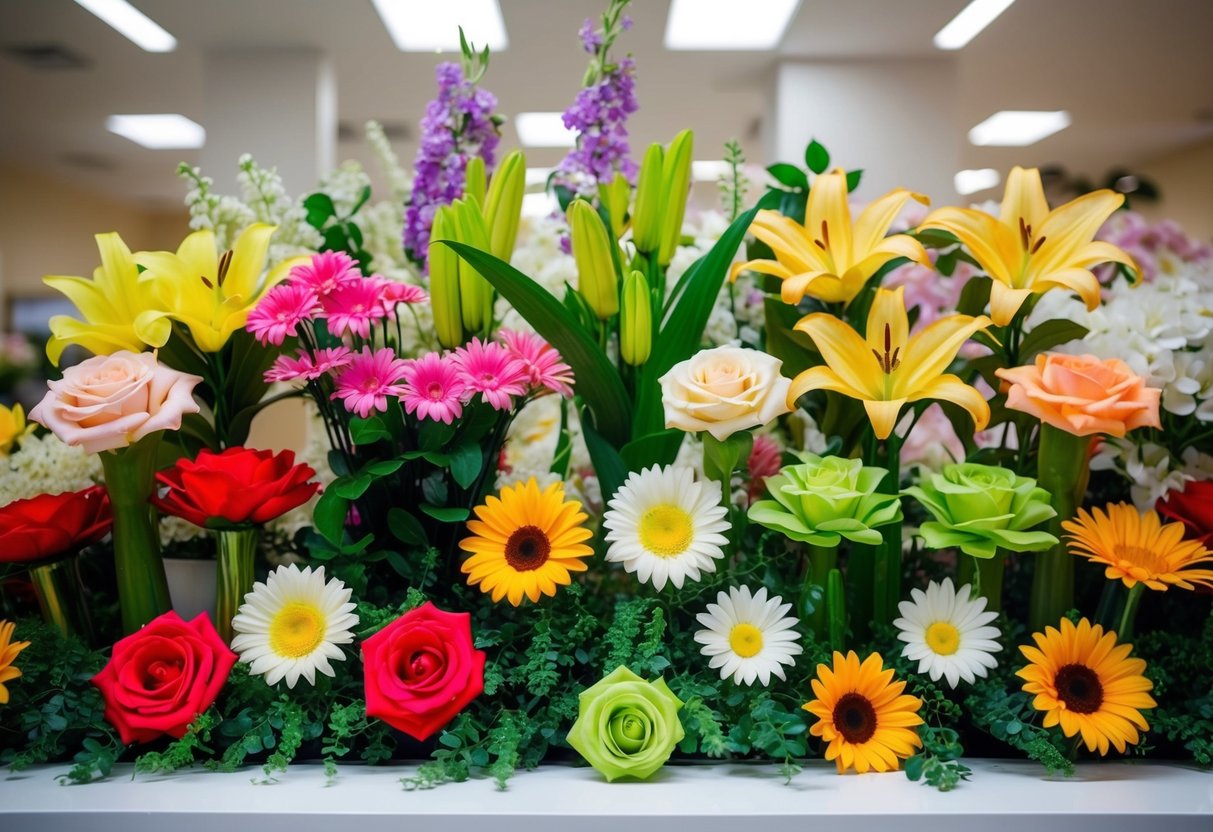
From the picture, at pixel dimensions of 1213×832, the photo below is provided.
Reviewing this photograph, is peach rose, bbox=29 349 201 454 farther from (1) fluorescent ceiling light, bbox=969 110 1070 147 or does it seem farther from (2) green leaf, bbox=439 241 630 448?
(1) fluorescent ceiling light, bbox=969 110 1070 147

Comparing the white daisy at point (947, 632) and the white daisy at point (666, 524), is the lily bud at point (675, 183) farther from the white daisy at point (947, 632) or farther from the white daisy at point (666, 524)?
the white daisy at point (947, 632)

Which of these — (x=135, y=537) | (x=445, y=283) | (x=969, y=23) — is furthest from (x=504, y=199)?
(x=969, y=23)

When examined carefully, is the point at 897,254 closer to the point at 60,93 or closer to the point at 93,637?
the point at 93,637

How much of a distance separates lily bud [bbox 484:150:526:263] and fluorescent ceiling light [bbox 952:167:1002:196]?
19.4ft

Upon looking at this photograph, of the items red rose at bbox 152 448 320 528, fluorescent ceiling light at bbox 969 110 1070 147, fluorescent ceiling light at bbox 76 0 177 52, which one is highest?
fluorescent ceiling light at bbox 969 110 1070 147

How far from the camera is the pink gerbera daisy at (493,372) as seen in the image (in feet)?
2.13

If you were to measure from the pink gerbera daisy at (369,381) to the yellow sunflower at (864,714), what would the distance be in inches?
15.2

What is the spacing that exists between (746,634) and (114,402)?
0.50 m

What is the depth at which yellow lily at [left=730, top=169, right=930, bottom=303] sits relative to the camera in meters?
0.70

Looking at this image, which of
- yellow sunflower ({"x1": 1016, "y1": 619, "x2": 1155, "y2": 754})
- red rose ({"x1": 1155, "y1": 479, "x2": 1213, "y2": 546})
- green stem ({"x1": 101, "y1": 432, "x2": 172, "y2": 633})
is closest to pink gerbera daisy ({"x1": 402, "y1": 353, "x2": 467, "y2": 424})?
green stem ({"x1": 101, "y1": 432, "x2": 172, "y2": 633})

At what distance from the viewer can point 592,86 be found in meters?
0.83

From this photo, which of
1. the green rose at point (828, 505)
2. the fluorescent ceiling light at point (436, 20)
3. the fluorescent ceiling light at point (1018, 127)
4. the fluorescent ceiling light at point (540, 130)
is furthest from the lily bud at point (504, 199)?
the fluorescent ceiling light at point (1018, 127)

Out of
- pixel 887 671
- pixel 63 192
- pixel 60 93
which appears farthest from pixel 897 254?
pixel 63 192

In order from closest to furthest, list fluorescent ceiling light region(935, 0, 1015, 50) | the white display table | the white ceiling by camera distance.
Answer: the white display table < fluorescent ceiling light region(935, 0, 1015, 50) < the white ceiling
